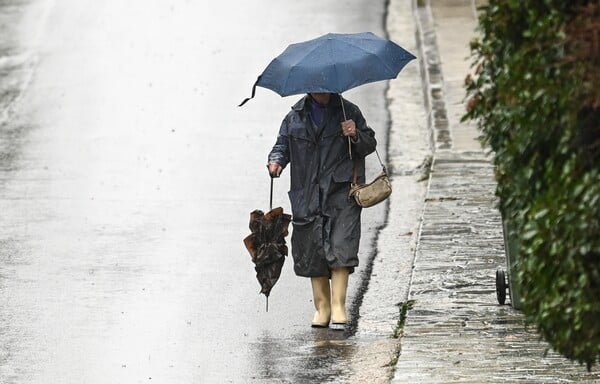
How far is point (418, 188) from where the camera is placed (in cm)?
1548

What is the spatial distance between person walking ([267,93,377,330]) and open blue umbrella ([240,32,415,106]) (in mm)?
293

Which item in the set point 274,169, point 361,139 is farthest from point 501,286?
point 274,169

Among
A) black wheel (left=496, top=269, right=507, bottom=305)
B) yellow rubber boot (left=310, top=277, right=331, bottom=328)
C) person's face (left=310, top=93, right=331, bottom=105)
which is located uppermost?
person's face (left=310, top=93, right=331, bottom=105)

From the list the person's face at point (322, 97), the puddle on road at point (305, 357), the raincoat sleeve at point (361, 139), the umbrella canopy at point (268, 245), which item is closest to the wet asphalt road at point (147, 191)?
the puddle on road at point (305, 357)

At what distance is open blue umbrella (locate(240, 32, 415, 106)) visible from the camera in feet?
35.5

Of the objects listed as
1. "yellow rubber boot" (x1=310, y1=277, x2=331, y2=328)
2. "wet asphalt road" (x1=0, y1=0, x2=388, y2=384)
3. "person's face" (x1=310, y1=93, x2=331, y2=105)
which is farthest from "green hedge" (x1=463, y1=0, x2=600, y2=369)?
"yellow rubber boot" (x1=310, y1=277, x2=331, y2=328)

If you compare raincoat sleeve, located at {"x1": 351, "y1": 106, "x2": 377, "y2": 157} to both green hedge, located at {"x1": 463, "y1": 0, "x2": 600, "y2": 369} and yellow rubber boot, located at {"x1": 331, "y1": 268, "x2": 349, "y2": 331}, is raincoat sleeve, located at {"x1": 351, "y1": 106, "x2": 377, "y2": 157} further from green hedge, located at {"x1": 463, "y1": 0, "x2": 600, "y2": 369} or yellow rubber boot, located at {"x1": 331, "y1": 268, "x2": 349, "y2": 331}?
green hedge, located at {"x1": 463, "y1": 0, "x2": 600, "y2": 369}

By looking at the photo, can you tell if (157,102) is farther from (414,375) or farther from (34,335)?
(414,375)

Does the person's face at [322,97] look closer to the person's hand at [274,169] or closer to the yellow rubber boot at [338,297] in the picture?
the person's hand at [274,169]

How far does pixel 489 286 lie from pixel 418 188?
3.83m

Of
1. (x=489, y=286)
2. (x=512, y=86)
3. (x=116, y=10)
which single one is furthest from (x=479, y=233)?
(x=116, y=10)

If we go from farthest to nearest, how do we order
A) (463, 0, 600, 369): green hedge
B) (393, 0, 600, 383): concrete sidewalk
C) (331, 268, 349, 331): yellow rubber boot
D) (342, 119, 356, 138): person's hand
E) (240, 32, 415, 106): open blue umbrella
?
(331, 268, 349, 331): yellow rubber boot → (342, 119, 356, 138): person's hand → (240, 32, 415, 106): open blue umbrella → (393, 0, 600, 383): concrete sidewalk → (463, 0, 600, 369): green hedge

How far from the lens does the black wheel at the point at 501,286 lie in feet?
36.1

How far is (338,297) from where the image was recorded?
439 inches
